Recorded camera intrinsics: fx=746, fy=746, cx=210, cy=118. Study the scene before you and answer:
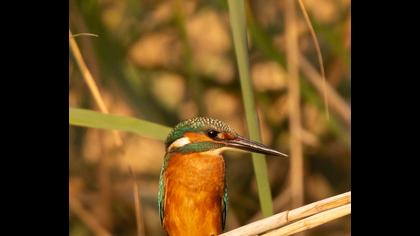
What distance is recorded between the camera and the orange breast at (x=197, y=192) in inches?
77.9

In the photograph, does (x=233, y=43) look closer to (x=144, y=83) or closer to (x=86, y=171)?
(x=144, y=83)

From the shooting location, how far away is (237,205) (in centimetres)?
204

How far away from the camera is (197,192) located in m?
1.99

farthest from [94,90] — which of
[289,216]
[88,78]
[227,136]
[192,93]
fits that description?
[289,216]

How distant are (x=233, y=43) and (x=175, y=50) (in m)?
0.19

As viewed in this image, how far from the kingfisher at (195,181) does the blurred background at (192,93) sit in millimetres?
55

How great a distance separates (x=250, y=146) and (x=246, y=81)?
0.53 ft

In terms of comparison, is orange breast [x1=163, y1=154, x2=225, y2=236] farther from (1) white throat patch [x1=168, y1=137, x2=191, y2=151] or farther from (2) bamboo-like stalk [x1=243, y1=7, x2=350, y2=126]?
(2) bamboo-like stalk [x1=243, y1=7, x2=350, y2=126]

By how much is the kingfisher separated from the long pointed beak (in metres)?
0.07

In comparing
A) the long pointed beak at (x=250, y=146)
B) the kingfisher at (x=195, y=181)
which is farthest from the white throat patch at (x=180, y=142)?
the long pointed beak at (x=250, y=146)

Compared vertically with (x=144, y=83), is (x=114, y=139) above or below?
below

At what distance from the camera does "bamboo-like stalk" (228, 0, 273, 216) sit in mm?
1812

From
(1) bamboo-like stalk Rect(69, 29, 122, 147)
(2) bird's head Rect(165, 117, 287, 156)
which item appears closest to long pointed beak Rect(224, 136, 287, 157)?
(2) bird's head Rect(165, 117, 287, 156)
